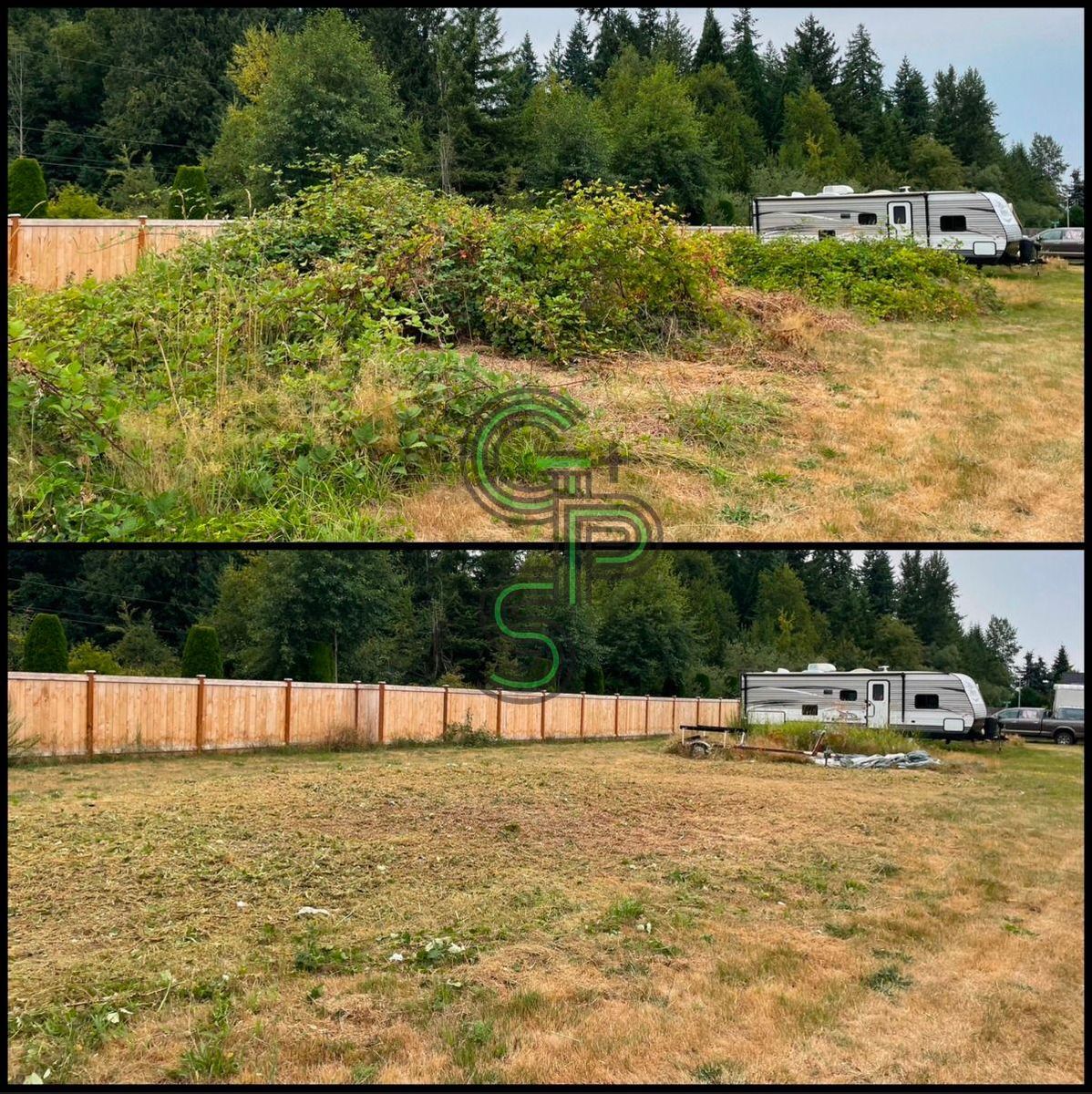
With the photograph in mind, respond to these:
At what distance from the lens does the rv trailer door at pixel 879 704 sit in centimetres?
1975

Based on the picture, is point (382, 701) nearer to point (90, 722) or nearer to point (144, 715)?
point (144, 715)

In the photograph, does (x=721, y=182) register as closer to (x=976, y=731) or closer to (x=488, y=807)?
(x=976, y=731)

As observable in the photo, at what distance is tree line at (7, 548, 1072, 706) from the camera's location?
12.3m

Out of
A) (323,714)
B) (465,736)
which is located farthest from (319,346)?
(465,736)

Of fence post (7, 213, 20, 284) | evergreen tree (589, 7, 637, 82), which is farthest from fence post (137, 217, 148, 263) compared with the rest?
evergreen tree (589, 7, 637, 82)

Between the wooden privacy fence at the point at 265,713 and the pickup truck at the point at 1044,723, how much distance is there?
9913 millimetres

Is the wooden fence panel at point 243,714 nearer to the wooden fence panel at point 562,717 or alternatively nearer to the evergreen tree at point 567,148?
the wooden fence panel at point 562,717

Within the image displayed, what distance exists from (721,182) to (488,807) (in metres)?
25.0

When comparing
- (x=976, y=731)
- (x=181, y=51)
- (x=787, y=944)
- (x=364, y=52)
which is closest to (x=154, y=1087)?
(x=787, y=944)

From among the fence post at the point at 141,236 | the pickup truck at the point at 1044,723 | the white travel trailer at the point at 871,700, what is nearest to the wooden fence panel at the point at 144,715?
the fence post at the point at 141,236

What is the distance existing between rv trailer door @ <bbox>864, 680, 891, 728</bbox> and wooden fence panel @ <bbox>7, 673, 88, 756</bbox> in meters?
14.3

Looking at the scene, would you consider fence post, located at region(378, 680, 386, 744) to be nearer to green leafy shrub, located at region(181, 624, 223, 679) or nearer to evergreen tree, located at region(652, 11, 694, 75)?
green leafy shrub, located at region(181, 624, 223, 679)

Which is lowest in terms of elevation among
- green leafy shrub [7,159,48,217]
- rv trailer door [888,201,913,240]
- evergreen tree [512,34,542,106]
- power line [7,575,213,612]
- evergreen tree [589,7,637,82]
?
power line [7,575,213,612]

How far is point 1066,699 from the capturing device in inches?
873
